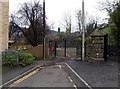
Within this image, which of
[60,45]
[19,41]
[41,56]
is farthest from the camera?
[19,41]

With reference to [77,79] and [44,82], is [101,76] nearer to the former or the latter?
[77,79]

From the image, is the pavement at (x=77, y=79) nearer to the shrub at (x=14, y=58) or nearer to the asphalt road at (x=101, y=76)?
the asphalt road at (x=101, y=76)

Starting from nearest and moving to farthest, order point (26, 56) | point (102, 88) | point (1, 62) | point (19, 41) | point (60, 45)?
point (102, 88), point (1, 62), point (26, 56), point (60, 45), point (19, 41)

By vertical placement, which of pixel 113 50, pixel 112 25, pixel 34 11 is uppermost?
pixel 34 11

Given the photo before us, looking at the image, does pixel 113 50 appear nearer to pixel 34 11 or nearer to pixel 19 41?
pixel 34 11

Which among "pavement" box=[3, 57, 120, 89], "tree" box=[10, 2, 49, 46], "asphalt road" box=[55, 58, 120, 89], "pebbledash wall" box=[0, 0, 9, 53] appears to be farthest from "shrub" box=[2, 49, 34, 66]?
"tree" box=[10, 2, 49, 46]

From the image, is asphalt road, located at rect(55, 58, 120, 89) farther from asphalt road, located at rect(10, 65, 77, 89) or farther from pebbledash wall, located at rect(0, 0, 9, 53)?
pebbledash wall, located at rect(0, 0, 9, 53)

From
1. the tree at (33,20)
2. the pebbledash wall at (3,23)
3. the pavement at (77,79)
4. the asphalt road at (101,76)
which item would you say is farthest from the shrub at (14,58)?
the tree at (33,20)

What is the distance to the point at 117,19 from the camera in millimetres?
15742

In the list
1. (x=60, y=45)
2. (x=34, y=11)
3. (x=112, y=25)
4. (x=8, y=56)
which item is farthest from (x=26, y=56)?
(x=34, y=11)

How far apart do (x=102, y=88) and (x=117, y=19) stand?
986 cm

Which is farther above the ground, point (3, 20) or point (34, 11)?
point (34, 11)

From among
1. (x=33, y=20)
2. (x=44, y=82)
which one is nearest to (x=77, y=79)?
(x=44, y=82)

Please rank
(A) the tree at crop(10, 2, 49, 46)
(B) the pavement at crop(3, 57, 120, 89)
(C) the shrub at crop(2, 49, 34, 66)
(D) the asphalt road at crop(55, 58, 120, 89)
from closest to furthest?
(D) the asphalt road at crop(55, 58, 120, 89) → (B) the pavement at crop(3, 57, 120, 89) → (C) the shrub at crop(2, 49, 34, 66) → (A) the tree at crop(10, 2, 49, 46)
